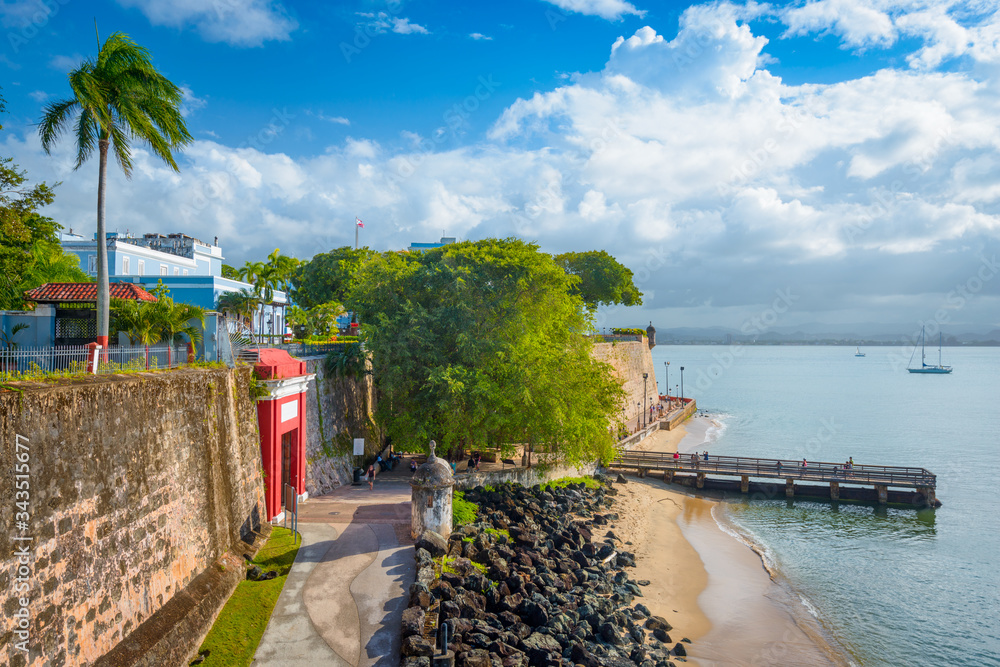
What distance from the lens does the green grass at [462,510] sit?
68.2 feet

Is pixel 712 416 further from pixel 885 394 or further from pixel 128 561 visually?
pixel 128 561

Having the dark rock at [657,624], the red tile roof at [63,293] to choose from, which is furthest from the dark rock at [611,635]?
the red tile roof at [63,293]

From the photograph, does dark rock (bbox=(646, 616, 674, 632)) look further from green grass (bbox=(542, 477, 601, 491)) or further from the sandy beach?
green grass (bbox=(542, 477, 601, 491))

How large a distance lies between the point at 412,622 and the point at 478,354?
15101mm

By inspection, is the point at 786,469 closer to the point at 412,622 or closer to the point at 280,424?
the point at 280,424

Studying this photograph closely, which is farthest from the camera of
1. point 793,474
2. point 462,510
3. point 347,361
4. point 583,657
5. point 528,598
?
point 793,474

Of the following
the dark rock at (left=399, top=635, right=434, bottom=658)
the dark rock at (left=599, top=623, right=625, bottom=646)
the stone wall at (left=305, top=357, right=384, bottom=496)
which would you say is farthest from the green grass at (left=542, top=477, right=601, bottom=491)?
the dark rock at (left=399, top=635, right=434, bottom=658)

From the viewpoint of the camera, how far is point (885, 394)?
9988 centimetres

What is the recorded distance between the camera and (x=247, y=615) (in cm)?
1284

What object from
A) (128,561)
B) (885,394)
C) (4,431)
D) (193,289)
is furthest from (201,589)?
(885,394)

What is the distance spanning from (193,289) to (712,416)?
58.3 meters

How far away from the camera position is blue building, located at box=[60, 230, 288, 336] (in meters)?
36.9

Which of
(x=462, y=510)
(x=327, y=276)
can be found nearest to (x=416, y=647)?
(x=462, y=510)

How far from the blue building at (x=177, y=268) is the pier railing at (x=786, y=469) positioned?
2487cm
